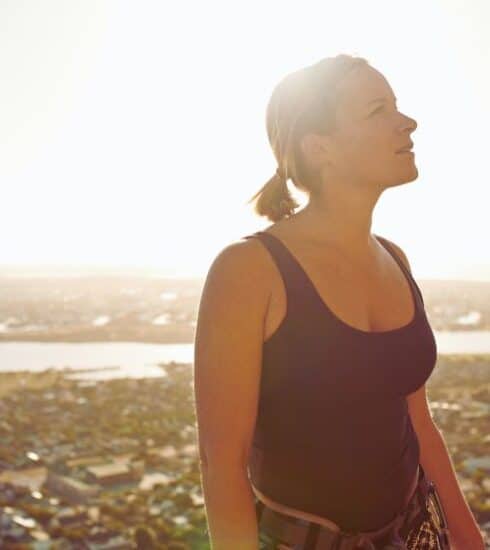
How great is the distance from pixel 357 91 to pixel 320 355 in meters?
0.74

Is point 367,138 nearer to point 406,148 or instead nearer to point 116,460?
point 406,148

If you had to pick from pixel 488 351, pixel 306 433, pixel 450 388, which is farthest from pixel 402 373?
pixel 488 351

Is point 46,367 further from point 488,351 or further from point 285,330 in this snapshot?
point 285,330

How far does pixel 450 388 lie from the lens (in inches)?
1089

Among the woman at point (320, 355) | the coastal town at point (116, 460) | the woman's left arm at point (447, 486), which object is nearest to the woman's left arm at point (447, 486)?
the woman's left arm at point (447, 486)

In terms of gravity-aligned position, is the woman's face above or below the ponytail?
above

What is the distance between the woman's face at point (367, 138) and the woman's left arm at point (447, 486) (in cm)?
69

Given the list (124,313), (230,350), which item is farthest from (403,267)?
(124,313)

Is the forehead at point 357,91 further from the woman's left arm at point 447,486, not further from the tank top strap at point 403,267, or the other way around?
the woman's left arm at point 447,486

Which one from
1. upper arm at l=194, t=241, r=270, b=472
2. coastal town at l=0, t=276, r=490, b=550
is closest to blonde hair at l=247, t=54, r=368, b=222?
upper arm at l=194, t=241, r=270, b=472

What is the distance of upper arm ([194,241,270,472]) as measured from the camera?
1620 mm

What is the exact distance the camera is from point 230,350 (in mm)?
1621

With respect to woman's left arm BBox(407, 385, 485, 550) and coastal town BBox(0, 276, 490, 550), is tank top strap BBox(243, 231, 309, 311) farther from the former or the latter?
coastal town BBox(0, 276, 490, 550)

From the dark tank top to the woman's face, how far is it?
0.34 metres
